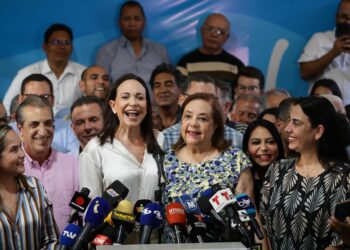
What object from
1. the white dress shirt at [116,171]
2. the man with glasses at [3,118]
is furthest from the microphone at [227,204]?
the man with glasses at [3,118]

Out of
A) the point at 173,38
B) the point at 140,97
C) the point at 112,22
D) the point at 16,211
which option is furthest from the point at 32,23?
the point at 16,211

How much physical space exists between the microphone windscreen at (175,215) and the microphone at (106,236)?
0.27m

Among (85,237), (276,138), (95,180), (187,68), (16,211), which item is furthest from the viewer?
(187,68)

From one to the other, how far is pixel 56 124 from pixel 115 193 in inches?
81.0

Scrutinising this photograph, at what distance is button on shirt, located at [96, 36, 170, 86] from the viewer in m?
7.90

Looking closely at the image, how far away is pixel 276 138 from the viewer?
545cm

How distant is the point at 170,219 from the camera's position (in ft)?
13.7

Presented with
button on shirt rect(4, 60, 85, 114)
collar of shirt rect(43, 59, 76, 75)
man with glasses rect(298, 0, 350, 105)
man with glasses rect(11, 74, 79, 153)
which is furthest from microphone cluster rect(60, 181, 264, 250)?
man with glasses rect(298, 0, 350, 105)

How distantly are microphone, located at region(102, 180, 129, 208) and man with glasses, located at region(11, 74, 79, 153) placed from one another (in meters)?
1.39

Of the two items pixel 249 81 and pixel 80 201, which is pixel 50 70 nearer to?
pixel 249 81

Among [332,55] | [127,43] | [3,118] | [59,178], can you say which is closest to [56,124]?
[3,118]

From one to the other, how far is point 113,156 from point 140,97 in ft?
1.31

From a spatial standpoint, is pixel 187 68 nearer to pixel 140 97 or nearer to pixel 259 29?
pixel 259 29

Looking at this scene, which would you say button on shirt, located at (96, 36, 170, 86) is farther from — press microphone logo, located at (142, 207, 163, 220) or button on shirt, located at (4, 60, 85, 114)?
press microphone logo, located at (142, 207, 163, 220)
